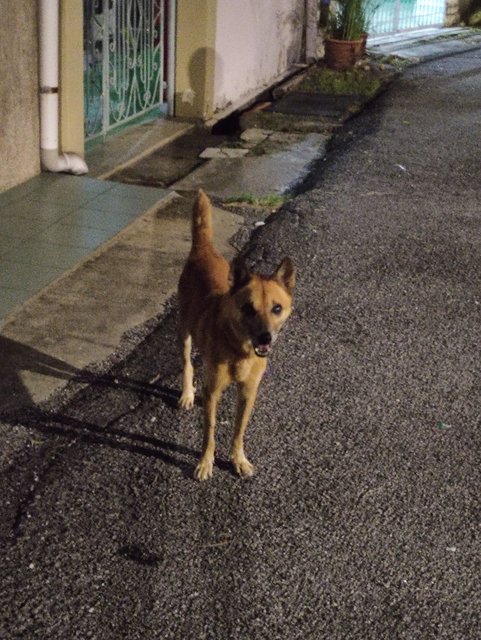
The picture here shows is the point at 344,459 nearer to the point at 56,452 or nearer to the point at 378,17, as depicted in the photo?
the point at 56,452

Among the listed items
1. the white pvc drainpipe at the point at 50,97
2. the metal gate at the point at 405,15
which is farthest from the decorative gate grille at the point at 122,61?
the metal gate at the point at 405,15

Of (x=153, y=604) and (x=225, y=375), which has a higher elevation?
(x=225, y=375)

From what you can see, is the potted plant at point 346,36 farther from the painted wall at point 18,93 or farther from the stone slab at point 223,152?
the painted wall at point 18,93

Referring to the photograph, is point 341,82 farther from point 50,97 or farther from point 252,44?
point 50,97

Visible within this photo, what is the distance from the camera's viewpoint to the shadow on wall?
11.4 m

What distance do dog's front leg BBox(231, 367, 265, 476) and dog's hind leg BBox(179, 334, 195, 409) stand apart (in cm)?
57

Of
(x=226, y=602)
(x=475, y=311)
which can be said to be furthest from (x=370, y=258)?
(x=226, y=602)

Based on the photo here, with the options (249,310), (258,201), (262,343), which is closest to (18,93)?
(258,201)

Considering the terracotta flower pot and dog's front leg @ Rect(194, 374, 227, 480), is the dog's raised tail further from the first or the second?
the terracotta flower pot

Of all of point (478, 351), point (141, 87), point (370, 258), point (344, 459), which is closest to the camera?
point (344, 459)

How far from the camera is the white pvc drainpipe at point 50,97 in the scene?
26.6 ft

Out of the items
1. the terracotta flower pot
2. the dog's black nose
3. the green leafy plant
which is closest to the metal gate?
the green leafy plant

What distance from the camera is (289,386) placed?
5.08 m

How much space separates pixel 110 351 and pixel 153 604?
2.16m
